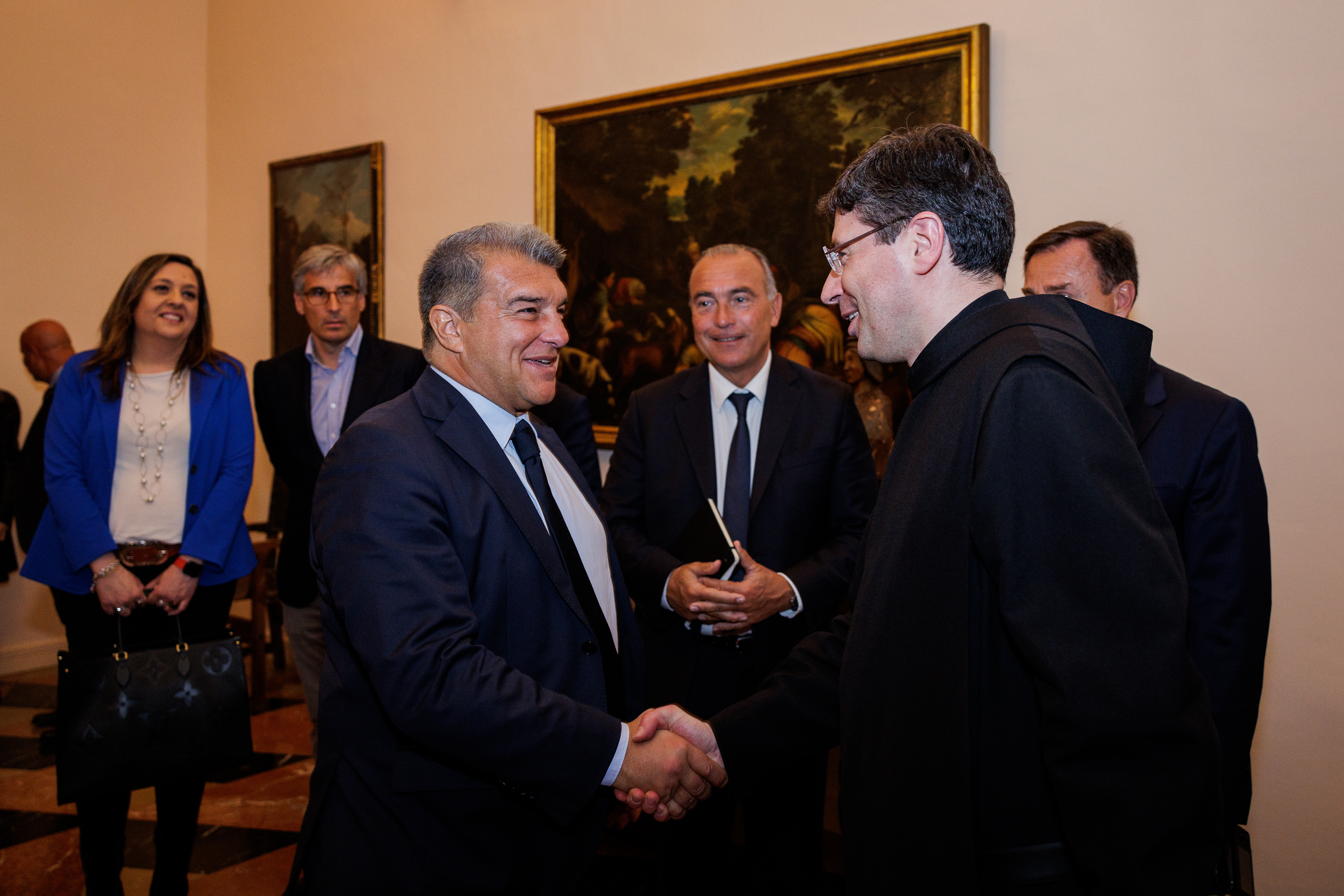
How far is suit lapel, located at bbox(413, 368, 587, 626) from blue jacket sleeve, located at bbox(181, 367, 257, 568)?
1.66 meters

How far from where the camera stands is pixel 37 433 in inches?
149

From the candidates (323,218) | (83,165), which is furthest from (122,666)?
(83,165)

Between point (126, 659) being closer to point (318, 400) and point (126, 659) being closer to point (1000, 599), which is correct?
point (318, 400)

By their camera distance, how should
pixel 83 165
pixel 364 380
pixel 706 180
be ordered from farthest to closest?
pixel 83 165 → pixel 706 180 → pixel 364 380

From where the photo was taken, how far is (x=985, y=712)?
130cm

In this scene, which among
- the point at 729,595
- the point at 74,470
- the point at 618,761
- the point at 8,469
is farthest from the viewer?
the point at 8,469

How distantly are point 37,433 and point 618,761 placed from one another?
3361 mm

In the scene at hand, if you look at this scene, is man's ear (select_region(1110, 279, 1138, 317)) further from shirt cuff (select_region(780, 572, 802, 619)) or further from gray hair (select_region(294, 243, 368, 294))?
gray hair (select_region(294, 243, 368, 294))

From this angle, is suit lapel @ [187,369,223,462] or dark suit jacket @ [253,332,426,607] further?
dark suit jacket @ [253,332,426,607]

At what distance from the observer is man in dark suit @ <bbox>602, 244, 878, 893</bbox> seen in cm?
272

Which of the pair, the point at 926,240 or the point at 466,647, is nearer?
the point at 926,240

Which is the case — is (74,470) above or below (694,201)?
below

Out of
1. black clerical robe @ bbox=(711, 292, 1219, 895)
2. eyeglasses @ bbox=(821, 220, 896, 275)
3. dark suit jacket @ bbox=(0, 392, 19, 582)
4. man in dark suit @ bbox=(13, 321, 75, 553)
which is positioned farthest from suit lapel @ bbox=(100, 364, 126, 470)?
black clerical robe @ bbox=(711, 292, 1219, 895)

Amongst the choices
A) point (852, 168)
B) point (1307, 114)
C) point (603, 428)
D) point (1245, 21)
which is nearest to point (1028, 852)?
point (852, 168)
